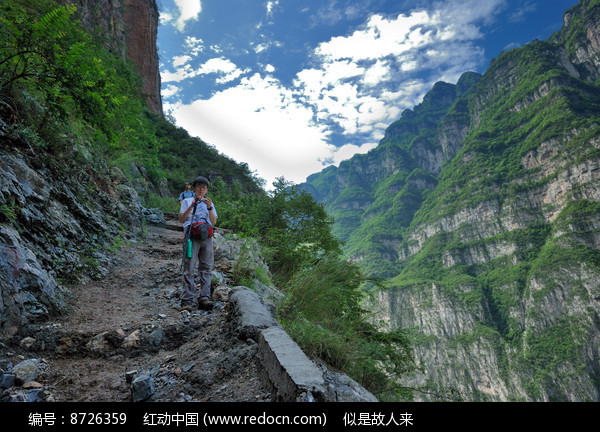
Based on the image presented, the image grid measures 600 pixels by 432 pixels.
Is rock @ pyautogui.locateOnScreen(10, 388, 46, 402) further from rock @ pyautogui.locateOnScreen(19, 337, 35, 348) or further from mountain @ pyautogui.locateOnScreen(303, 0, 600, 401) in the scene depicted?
mountain @ pyautogui.locateOnScreen(303, 0, 600, 401)

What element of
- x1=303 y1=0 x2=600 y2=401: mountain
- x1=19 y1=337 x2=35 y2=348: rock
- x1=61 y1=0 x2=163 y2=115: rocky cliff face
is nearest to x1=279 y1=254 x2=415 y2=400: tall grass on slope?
x1=19 y1=337 x2=35 y2=348: rock

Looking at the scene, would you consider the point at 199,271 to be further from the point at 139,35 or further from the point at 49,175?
the point at 139,35

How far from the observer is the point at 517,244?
117438mm

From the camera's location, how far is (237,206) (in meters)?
11.2

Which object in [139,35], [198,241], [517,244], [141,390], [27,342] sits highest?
[139,35]

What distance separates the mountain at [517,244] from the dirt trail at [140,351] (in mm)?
68042

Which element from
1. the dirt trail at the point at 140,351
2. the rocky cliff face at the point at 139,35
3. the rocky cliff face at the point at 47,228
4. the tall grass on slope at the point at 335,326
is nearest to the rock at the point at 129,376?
the dirt trail at the point at 140,351

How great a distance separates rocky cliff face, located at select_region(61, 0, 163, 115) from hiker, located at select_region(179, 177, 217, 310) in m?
25.3

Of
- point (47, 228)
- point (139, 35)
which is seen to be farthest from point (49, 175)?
point (139, 35)

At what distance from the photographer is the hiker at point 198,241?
4.31m

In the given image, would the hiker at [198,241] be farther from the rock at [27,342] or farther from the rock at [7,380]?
the rock at [7,380]

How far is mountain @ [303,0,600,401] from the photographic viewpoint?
87.6 m

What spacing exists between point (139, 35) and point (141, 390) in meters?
38.6

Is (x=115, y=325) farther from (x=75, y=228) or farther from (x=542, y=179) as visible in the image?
(x=542, y=179)
